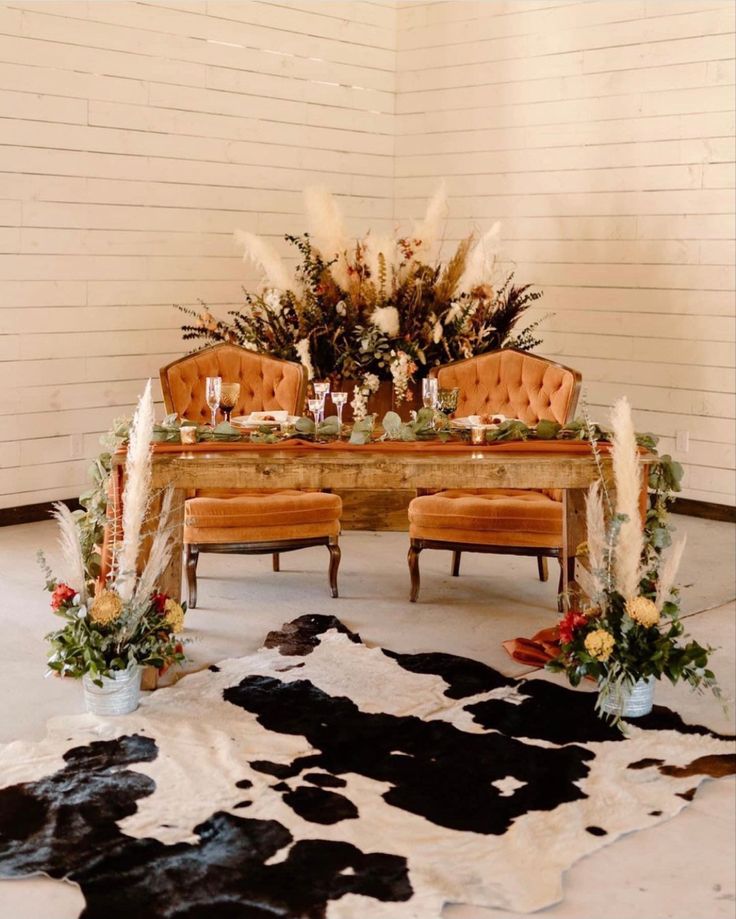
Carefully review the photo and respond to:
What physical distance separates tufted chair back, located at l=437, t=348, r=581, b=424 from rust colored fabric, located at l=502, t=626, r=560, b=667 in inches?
50.0

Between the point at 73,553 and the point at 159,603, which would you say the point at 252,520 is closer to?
the point at 159,603

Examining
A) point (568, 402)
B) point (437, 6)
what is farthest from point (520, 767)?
point (437, 6)

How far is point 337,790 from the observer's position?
3.34 m

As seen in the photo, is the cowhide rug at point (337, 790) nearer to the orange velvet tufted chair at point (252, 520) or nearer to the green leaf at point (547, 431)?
the orange velvet tufted chair at point (252, 520)

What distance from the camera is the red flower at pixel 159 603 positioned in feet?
13.0

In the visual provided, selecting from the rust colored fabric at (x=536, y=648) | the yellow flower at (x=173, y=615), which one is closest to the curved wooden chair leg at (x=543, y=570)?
the rust colored fabric at (x=536, y=648)

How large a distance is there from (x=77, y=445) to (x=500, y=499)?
A: 275 cm

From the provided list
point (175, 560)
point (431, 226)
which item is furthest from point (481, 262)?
point (175, 560)

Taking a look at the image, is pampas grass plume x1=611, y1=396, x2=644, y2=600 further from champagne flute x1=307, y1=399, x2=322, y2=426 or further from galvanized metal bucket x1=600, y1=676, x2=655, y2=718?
champagne flute x1=307, y1=399, x2=322, y2=426

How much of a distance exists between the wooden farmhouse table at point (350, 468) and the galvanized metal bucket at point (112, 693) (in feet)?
1.44

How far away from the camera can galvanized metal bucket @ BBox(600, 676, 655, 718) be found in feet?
12.7

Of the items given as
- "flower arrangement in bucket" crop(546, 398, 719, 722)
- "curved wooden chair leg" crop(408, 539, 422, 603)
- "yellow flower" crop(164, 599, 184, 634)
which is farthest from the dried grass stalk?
"yellow flower" crop(164, 599, 184, 634)

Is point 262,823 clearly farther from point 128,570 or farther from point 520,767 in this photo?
point 128,570

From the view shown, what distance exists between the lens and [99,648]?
3826 millimetres
